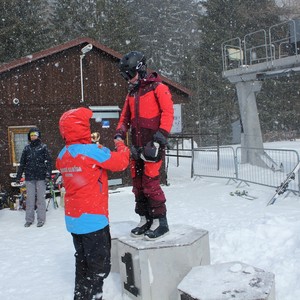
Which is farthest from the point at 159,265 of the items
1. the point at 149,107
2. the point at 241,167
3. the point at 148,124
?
the point at 241,167

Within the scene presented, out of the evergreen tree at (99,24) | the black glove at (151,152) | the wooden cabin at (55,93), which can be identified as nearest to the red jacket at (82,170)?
the black glove at (151,152)

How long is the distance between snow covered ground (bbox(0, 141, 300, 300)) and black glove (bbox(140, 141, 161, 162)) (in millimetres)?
1608

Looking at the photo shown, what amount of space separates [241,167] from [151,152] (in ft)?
31.3

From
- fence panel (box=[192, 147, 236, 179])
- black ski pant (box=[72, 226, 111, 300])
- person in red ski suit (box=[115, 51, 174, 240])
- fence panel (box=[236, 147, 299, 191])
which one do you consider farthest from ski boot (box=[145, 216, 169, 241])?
fence panel (box=[192, 147, 236, 179])

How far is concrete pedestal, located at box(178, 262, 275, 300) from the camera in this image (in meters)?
3.22

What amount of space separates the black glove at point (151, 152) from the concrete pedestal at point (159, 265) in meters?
0.89

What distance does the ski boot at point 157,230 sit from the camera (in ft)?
14.1

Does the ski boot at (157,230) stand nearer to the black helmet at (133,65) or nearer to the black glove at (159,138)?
the black glove at (159,138)

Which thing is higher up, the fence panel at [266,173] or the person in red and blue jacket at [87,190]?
the person in red and blue jacket at [87,190]

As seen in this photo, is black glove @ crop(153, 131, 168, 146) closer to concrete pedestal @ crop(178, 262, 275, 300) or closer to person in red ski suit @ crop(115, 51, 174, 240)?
person in red ski suit @ crop(115, 51, 174, 240)

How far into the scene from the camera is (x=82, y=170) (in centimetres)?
372

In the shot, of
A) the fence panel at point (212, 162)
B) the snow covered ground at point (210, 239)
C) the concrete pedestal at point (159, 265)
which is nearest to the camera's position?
the concrete pedestal at point (159, 265)

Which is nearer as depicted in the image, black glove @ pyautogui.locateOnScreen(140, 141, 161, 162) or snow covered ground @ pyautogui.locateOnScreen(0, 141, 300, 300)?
black glove @ pyautogui.locateOnScreen(140, 141, 161, 162)

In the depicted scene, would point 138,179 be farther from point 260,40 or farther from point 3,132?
point 260,40
